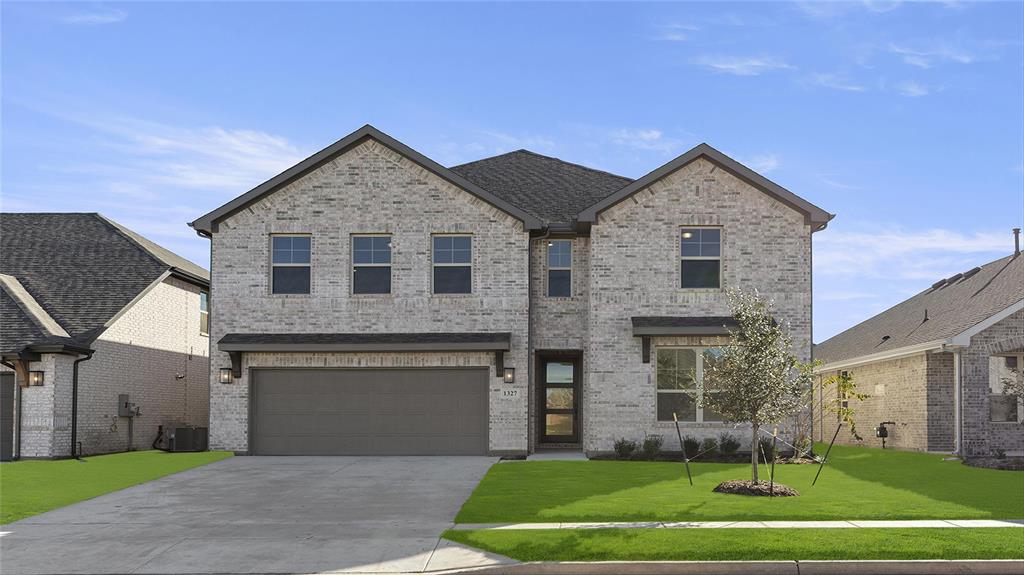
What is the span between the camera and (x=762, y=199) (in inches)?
895

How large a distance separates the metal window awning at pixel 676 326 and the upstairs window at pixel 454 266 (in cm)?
410

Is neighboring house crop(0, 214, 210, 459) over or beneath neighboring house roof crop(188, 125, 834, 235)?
beneath

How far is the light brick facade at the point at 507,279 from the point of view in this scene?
73.9 ft

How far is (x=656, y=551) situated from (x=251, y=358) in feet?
49.0

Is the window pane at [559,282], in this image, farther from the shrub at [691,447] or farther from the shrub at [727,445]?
the shrub at [727,445]

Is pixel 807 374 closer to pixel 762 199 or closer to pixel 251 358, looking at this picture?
pixel 762 199

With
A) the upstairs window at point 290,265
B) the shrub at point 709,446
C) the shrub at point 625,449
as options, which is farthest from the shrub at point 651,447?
the upstairs window at point 290,265

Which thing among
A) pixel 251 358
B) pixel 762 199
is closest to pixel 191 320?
pixel 251 358

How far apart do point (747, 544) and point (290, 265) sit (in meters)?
15.3

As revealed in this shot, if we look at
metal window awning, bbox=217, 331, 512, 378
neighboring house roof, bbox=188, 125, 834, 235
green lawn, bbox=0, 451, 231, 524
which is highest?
neighboring house roof, bbox=188, 125, 834, 235

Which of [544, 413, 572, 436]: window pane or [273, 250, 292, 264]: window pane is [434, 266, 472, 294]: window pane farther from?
[544, 413, 572, 436]: window pane

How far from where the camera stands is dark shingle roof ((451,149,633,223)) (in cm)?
2516

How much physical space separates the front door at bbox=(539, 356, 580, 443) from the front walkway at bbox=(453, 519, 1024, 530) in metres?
12.7

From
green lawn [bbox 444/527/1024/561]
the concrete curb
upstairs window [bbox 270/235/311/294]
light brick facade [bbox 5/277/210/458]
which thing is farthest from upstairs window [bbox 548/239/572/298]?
the concrete curb
